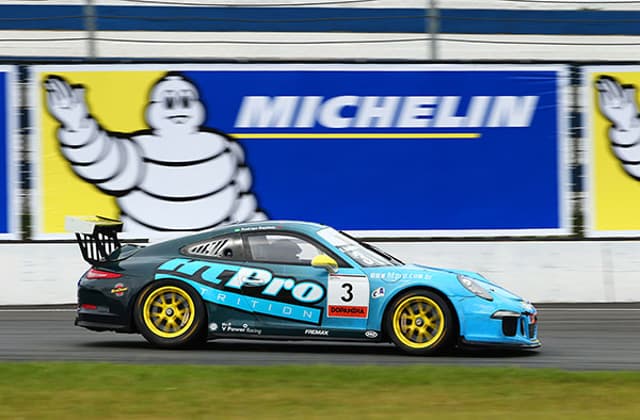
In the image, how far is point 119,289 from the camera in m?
10.1

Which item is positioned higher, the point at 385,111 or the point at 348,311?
the point at 385,111

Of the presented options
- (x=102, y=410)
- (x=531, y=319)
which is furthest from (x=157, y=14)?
(x=102, y=410)

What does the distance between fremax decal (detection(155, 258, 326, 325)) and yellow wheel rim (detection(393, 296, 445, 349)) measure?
67 cm

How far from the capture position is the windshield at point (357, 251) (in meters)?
10.00

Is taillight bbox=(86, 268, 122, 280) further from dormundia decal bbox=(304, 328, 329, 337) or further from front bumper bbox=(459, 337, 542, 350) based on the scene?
front bumper bbox=(459, 337, 542, 350)

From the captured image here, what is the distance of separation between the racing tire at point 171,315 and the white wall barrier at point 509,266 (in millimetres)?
5172

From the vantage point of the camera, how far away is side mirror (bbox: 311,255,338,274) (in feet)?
32.1

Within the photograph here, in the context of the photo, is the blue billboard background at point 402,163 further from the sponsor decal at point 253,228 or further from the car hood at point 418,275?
the car hood at point 418,275

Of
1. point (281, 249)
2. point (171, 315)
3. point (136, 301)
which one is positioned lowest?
point (171, 315)

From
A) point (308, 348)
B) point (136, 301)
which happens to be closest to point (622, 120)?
point (308, 348)

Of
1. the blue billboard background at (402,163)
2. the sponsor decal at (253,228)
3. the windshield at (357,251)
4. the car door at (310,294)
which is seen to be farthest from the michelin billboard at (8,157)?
the windshield at (357,251)

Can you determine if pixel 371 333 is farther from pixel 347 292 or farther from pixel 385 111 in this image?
pixel 385 111

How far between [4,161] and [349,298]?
7349mm

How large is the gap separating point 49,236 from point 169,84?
259cm
